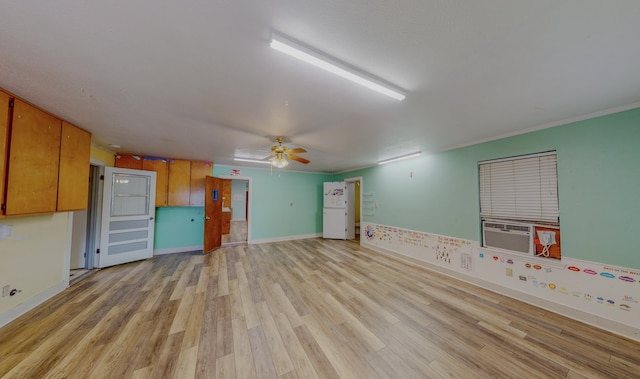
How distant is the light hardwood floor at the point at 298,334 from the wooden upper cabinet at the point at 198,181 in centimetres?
205

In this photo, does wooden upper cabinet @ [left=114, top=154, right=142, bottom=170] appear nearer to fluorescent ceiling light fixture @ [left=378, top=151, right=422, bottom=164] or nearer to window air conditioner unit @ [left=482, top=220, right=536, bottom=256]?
fluorescent ceiling light fixture @ [left=378, top=151, right=422, bottom=164]

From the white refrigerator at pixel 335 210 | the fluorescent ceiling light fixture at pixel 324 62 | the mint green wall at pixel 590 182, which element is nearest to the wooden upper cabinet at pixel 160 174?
the white refrigerator at pixel 335 210

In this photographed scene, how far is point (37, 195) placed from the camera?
7.07 ft

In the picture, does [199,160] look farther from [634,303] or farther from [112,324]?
[634,303]

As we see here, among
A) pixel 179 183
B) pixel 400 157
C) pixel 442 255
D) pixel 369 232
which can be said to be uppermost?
pixel 400 157

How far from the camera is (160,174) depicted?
4574mm

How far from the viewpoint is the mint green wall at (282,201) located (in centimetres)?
581

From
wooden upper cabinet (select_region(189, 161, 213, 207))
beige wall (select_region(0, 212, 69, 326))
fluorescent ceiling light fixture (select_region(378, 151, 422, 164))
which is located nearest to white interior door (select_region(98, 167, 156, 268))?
wooden upper cabinet (select_region(189, 161, 213, 207))

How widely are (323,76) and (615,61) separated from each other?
2.13m

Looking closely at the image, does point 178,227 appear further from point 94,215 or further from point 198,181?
point 94,215

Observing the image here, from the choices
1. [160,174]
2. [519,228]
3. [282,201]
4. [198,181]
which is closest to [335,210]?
[282,201]

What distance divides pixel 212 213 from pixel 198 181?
92cm

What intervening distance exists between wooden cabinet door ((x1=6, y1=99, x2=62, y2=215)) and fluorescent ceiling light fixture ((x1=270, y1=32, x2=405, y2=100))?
2896 millimetres

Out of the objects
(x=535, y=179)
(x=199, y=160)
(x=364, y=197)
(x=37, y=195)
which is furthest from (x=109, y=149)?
(x=535, y=179)
